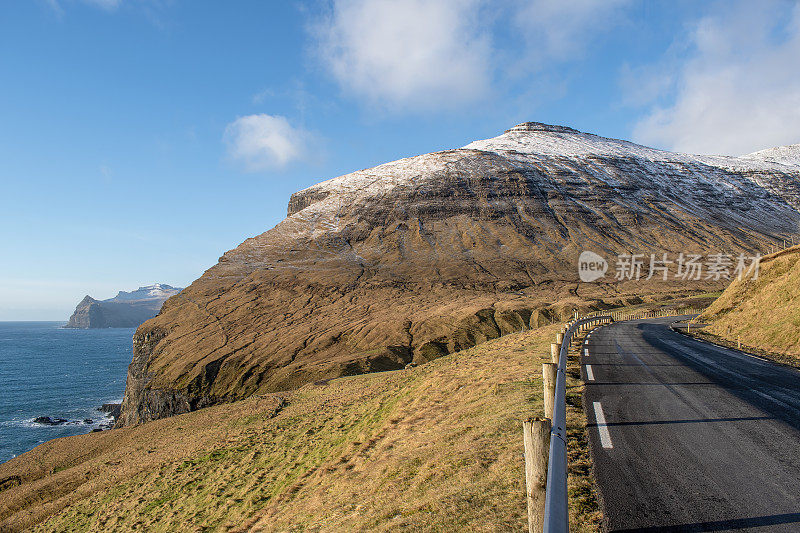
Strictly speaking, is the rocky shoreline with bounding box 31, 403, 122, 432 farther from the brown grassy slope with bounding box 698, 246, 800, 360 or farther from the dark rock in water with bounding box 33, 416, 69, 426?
the brown grassy slope with bounding box 698, 246, 800, 360

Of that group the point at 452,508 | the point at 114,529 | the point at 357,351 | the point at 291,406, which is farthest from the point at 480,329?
the point at 452,508

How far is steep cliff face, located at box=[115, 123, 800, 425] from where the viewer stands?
5459 centimetres

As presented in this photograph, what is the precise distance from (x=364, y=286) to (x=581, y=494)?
257 ft

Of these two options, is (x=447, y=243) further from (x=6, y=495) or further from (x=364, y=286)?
(x=6, y=495)

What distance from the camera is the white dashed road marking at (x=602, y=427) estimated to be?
6.98m

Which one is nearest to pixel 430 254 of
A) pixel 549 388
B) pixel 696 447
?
pixel 549 388

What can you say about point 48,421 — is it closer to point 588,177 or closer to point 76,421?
point 76,421

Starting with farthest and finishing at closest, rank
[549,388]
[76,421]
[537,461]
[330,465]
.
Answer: [76,421], [330,465], [549,388], [537,461]

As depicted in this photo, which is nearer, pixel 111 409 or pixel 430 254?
pixel 111 409

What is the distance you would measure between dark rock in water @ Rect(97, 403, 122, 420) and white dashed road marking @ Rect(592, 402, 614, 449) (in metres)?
68.9

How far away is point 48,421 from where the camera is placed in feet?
176

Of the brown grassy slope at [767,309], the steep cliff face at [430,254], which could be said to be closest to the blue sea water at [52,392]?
the steep cliff face at [430,254]

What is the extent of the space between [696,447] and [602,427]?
4.82ft

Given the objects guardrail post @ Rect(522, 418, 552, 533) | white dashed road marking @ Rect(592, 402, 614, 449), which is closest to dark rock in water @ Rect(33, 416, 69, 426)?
white dashed road marking @ Rect(592, 402, 614, 449)
